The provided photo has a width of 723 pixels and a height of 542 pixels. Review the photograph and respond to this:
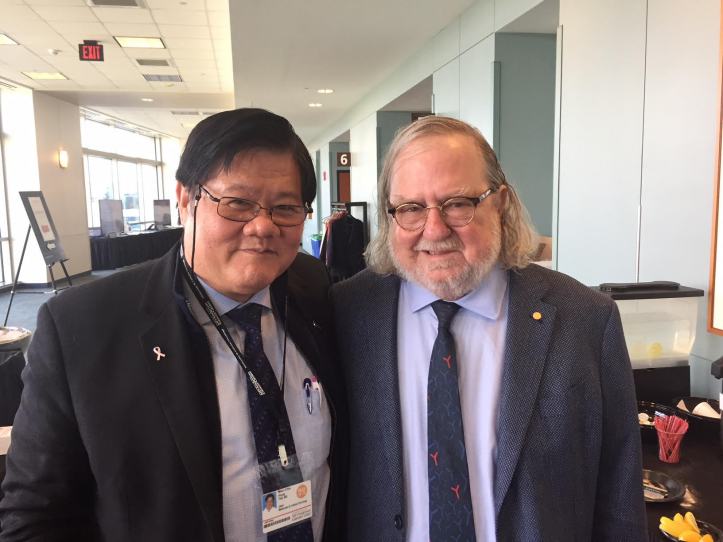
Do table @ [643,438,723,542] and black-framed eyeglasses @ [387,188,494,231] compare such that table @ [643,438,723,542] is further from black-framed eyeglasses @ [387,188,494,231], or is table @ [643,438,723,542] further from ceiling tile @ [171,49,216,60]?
ceiling tile @ [171,49,216,60]

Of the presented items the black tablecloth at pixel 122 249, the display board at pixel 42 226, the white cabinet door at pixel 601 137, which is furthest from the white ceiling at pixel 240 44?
the black tablecloth at pixel 122 249

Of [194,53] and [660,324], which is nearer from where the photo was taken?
A: [660,324]

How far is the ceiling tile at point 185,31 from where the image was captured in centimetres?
639

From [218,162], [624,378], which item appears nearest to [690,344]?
[624,378]

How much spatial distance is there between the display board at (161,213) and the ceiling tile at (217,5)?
10730mm

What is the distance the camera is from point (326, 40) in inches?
223

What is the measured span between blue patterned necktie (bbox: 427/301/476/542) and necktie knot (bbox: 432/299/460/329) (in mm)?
57

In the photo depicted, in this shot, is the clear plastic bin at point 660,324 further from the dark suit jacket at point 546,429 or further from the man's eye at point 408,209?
the man's eye at point 408,209

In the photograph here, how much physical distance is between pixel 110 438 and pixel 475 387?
0.81 m

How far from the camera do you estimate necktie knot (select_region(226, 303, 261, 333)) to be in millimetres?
1226

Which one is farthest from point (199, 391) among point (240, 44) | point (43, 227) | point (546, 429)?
point (43, 227)

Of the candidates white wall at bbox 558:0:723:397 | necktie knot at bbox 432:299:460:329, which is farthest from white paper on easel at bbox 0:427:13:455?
white wall at bbox 558:0:723:397

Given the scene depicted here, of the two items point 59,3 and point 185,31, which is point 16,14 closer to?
point 59,3

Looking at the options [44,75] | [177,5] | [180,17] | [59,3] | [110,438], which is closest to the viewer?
[110,438]
